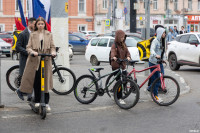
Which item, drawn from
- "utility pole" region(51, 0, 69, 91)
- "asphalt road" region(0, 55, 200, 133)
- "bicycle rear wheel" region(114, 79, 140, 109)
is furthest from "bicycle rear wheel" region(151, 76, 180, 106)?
"utility pole" region(51, 0, 69, 91)

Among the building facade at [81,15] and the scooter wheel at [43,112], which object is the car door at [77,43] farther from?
the building facade at [81,15]

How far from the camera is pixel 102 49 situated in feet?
70.4

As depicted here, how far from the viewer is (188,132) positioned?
6.60 m

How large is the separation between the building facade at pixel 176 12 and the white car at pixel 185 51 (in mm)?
45836

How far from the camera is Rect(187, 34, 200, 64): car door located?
17.0 m

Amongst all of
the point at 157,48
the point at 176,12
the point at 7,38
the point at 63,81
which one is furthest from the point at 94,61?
the point at 176,12

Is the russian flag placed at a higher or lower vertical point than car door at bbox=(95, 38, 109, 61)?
higher

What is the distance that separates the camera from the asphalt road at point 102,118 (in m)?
6.86

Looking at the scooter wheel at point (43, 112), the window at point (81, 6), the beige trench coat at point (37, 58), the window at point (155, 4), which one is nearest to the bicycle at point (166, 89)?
the beige trench coat at point (37, 58)

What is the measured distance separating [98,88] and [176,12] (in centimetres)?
5802

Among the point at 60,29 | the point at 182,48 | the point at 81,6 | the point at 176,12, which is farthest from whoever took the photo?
the point at 176,12

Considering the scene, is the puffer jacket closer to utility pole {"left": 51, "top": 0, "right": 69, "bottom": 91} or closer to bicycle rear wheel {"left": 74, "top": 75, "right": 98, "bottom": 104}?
bicycle rear wheel {"left": 74, "top": 75, "right": 98, "bottom": 104}

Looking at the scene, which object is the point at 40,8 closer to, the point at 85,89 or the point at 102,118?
the point at 85,89

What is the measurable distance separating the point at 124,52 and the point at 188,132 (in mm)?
3139
